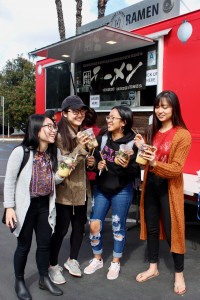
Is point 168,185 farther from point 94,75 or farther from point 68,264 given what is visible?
point 94,75

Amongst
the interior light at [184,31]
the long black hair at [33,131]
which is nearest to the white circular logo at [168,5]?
the interior light at [184,31]

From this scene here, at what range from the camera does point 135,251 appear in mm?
4043

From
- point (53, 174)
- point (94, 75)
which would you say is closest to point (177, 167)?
point (53, 174)

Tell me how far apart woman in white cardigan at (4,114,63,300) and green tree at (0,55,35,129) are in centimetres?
2592

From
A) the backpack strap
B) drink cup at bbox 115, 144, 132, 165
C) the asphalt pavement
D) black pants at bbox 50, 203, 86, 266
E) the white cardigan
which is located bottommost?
the asphalt pavement

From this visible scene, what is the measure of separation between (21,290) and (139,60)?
3575 mm

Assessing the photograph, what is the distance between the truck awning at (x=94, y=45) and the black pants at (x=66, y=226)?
255 centimetres

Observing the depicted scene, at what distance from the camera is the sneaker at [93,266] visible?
11.2 feet

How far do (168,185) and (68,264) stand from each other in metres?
1.33

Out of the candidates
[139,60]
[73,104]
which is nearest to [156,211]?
[73,104]

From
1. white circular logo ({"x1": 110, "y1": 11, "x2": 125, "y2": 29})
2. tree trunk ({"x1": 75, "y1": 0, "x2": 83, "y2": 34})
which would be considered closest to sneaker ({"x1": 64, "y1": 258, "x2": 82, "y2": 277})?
white circular logo ({"x1": 110, "y1": 11, "x2": 125, "y2": 29})

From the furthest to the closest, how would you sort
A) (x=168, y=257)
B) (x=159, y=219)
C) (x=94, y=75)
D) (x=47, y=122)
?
1. (x=94, y=75)
2. (x=168, y=257)
3. (x=159, y=219)
4. (x=47, y=122)

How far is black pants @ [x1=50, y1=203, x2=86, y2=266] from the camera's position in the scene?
3084 mm

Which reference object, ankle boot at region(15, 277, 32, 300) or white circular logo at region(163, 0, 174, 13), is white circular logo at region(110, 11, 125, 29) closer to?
white circular logo at region(163, 0, 174, 13)
